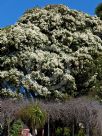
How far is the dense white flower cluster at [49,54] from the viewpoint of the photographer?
3678 cm

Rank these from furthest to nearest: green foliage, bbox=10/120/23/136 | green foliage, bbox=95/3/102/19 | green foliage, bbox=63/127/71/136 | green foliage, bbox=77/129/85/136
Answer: green foliage, bbox=95/3/102/19 < green foliage, bbox=63/127/71/136 < green foliage, bbox=77/129/85/136 < green foliage, bbox=10/120/23/136

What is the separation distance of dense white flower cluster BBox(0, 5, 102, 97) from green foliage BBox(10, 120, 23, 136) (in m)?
7.05

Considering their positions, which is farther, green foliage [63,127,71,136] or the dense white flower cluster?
the dense white flower cluster

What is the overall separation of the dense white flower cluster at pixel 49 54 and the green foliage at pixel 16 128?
7050 mm

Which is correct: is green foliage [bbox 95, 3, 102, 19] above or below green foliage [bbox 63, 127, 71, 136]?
above

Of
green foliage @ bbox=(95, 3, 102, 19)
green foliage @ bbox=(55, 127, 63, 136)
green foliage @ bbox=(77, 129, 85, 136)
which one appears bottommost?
green foliage @ bbox=(77, 129, 85, 136)

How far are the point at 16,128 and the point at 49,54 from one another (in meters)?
10.8

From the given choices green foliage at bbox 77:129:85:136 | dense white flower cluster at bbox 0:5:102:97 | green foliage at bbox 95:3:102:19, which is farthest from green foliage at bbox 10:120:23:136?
green foliage at bbox 95:3:102:19

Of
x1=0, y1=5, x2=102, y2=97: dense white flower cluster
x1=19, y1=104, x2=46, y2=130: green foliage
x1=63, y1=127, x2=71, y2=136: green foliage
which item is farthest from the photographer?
x1=0, y1=5, x2=102, y2=97: dense white flower cluster

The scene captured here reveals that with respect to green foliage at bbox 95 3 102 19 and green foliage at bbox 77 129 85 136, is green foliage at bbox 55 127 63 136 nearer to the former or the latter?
green foliage at bbox 77 129 85 136

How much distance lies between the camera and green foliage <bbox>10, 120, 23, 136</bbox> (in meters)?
27.7

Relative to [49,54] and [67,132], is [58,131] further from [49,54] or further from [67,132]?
[49,54]

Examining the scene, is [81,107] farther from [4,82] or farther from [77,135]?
[4,82]

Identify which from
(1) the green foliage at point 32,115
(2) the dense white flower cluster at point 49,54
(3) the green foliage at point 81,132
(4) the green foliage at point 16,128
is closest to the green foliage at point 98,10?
(2) the dense white flower cluster at point 49,54
